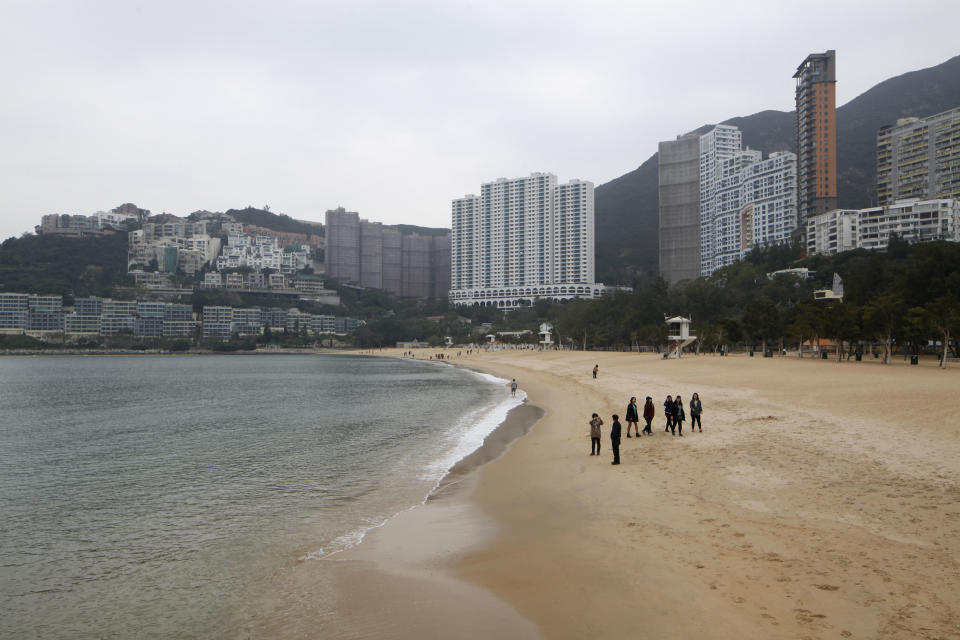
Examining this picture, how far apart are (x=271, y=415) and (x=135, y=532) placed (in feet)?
75.9

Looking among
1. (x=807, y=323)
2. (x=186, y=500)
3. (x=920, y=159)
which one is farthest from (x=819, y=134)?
(x=186, y=500)

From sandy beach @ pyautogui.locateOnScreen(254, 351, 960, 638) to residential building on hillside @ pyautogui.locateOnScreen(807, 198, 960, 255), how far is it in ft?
389

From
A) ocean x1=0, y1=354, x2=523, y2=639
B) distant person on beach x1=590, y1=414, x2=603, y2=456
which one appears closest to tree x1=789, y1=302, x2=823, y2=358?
ocean x1=0, y1=354, x2=523, y2=639

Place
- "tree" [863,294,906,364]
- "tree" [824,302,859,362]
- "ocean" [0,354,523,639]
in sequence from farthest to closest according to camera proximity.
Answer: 1. "tree" [824,302,859,362]
2. "tree" [863,294,906,364]
3. "ocean" [0,354,523,639]

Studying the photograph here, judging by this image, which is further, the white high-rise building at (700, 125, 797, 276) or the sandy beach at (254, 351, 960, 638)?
the white high-rise building at (700, 125, 797, 276)

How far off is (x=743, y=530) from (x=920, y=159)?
570ft

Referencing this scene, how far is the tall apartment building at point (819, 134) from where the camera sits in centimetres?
14712

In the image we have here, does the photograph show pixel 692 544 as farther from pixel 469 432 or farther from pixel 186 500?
pixel 469 432

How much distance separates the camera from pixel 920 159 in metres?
143

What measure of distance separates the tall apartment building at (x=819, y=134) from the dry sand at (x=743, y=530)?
5838 inches

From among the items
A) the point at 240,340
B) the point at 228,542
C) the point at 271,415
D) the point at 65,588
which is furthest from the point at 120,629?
the point at 240,340

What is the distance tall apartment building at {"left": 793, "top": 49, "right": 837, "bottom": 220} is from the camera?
5792 inches

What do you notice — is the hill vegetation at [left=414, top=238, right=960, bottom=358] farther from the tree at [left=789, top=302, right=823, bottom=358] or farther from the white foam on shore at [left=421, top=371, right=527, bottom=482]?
the white foam on shore at [left=421, top=371, right=527, bottom=482]

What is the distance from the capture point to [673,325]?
80.4 metres
